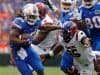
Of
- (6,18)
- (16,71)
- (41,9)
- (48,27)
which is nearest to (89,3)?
(48,27)

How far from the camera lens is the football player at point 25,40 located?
10078 millimetres

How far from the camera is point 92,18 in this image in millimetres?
10914

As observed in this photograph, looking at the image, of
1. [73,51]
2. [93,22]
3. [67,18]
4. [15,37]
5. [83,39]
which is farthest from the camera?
[93,22]

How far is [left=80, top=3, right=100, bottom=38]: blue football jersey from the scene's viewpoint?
10.9 m

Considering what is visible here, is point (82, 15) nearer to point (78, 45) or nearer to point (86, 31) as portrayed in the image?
point (86, 31)

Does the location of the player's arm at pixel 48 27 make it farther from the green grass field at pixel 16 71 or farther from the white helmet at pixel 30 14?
the green grass field at pixel 16 71

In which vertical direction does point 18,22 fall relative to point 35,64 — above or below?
above

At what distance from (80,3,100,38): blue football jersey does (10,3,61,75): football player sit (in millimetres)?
732

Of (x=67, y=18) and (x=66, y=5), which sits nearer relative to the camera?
(x=67, y=18)

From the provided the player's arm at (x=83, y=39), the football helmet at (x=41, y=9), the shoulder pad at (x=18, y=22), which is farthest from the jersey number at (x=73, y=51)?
the football helmet at (x=41, y=9)

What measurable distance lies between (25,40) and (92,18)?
1.40m

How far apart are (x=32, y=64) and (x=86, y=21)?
4.13ft

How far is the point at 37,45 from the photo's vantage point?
12.1m

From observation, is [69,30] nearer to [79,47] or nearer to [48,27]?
[79,47]
